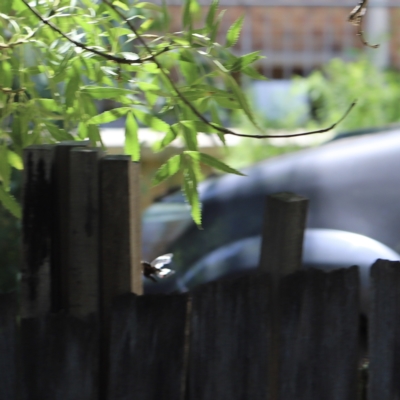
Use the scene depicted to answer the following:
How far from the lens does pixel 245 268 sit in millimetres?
2699

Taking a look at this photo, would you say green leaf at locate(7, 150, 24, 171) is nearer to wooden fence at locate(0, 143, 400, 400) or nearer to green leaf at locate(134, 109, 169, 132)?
wooden fence at locate(0, 143, 400, 400)

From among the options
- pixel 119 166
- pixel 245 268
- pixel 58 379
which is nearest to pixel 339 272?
pixel 119 166

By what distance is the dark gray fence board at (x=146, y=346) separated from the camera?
1501 millimetres

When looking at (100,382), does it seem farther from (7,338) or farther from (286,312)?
(286,312)

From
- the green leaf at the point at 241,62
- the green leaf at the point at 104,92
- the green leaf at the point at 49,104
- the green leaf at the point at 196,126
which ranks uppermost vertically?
the green leaf at the point at 241,62

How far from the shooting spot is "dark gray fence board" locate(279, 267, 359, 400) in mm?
1505

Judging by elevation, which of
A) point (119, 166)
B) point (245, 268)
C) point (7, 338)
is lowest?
point (245, 268)

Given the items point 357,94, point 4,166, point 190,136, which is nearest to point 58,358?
point 4,166

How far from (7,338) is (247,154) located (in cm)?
389

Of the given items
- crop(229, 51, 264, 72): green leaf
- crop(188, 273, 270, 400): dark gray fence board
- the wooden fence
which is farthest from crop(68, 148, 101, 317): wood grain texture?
crop(229, 51, 264, 72): green leaf

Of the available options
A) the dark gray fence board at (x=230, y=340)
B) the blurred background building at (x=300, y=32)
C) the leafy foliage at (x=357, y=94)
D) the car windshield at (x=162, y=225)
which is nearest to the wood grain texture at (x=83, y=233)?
the dark gray fence board at (x=230, y=340)

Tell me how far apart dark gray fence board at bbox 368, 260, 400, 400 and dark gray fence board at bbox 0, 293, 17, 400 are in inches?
29.8

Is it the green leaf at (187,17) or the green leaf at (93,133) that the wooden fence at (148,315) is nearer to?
the green leaf at (93,133)

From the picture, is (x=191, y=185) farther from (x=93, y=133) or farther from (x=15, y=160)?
(x=15, y=160)
